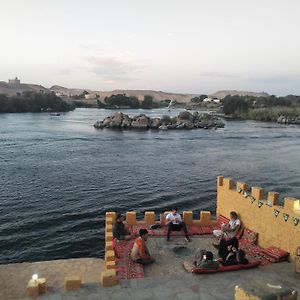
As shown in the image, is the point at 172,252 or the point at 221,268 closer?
the point at 221,268

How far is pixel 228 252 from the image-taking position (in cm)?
1267

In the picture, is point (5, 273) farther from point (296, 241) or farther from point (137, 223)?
point (296, 241)

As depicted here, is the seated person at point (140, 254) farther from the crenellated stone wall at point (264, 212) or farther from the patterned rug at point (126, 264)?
the crenellated stone wall at point (264, 212)

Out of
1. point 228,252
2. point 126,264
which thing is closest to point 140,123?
point 126,264

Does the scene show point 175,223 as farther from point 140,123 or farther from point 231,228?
point 140,123

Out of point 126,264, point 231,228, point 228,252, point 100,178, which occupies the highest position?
point 231,228

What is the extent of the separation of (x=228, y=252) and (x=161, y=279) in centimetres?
264

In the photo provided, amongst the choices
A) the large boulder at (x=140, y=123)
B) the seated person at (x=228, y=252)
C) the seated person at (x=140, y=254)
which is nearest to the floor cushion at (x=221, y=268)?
the seated person at (x=228, y=252)

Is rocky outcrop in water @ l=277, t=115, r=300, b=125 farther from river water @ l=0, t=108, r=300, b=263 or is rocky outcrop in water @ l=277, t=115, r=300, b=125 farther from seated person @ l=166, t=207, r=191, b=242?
seated person @ l=166, t=207, r=191, b=242

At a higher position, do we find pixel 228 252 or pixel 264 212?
pixel 264 212

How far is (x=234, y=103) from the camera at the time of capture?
129750 millimetres

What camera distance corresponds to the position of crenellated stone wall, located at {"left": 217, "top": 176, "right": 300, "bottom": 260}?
13016mm

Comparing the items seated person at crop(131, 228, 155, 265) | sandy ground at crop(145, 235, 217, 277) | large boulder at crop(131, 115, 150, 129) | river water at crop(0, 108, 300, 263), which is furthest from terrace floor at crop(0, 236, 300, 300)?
large boulder at crop(131, 115, 150, 129)

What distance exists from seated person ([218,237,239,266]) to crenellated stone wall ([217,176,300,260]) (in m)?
1.77
